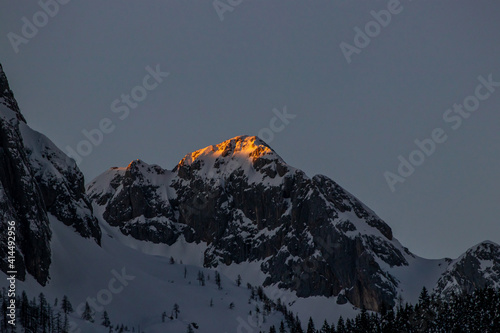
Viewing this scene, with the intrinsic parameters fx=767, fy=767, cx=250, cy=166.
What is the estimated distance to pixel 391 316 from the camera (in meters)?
187

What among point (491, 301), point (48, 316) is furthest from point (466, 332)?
point (48, 316)

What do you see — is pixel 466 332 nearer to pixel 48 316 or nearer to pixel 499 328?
pixel 499 328

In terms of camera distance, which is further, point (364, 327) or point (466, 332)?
point (364, 327)

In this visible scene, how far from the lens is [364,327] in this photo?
7416 inches

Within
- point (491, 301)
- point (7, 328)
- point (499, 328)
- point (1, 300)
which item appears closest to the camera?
point (499, 328)

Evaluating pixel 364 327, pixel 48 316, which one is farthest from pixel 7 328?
pixel 364 327

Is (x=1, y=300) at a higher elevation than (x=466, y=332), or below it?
higher

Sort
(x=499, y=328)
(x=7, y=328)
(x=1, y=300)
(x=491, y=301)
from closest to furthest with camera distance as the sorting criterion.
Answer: (x=499, y=328) < (x=491, y=301) < (x=7, y=328) < (x=1, y=300)

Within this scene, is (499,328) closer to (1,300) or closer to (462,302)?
(462,302)

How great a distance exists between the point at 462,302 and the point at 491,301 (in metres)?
8.54

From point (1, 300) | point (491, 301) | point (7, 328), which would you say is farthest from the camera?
point (1, 300)

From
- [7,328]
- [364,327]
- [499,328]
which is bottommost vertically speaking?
[499,328]

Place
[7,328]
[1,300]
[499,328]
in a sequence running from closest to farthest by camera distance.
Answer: [499,328] → [7,328] → [1,300]

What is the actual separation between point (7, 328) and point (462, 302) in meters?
106
